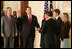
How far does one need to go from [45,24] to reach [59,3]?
2.49m

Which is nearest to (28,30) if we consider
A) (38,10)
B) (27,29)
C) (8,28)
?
(27,29)

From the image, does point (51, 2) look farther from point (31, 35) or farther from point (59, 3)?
point (31, 35)

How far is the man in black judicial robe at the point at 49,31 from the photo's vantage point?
5305 millimetres

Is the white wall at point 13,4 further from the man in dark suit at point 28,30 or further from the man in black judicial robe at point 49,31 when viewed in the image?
the man in black judicial robe at point 49,31

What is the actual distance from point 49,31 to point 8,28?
1.53m

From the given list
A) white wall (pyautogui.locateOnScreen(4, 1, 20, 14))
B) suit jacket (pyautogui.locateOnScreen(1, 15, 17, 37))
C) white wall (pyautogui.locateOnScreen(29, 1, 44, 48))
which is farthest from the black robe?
white wall (pyautogui.locateOnScreen(4, 1, 20, 14))

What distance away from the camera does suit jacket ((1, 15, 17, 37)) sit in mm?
6057

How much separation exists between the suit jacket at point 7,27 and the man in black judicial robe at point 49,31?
1247mm

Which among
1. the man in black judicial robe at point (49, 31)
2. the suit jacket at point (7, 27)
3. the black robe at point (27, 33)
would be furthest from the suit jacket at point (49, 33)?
the suit jacket at point (7, 27)

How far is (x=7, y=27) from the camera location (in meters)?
6.11

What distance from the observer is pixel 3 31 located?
6.12m

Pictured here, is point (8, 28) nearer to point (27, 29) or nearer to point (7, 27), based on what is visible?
point (7, 27)

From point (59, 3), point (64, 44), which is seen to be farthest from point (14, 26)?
point (59, 3)

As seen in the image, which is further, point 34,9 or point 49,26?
point 34,9
